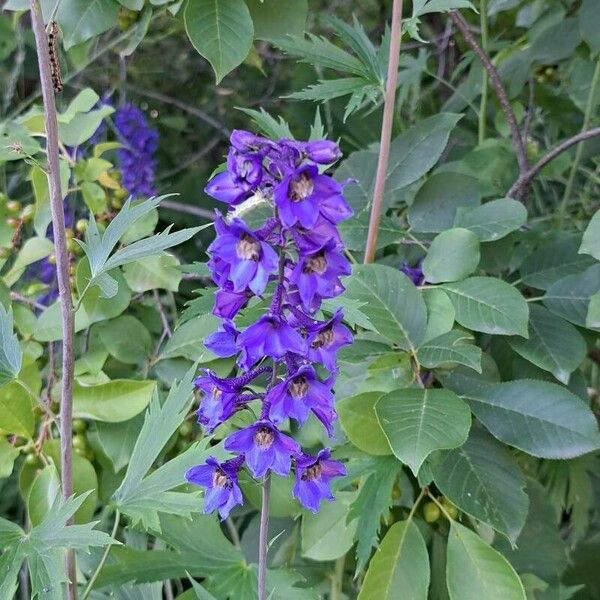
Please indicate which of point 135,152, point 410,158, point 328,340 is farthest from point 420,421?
point 135,152

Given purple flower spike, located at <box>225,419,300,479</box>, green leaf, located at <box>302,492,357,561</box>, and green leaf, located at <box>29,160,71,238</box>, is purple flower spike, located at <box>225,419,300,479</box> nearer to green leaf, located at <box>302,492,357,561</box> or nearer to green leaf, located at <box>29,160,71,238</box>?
green leaf, located at <box>302,492,357,561</box>

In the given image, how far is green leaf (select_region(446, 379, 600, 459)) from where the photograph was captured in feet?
2.38

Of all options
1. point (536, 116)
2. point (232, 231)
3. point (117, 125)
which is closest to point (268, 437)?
point (232, 231)

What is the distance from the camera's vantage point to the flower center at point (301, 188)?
1.64 ft

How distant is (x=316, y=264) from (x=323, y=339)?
2.5 inches

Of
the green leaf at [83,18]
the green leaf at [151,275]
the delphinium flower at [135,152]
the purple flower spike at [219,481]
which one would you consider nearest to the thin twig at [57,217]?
the purple flower spike at [219,481]

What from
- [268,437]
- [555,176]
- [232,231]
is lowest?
[555,176]

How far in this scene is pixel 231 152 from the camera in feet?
1.67

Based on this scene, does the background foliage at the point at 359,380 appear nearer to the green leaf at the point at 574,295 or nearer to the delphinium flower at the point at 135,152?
the green leaf at the point at 574,295

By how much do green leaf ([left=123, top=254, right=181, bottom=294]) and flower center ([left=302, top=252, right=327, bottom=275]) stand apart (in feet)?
1.48

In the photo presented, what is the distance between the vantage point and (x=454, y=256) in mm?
832

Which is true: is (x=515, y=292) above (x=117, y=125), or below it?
below

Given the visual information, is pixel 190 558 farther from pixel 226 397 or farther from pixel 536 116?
pixel 536 116

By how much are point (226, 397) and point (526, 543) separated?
559 mm
